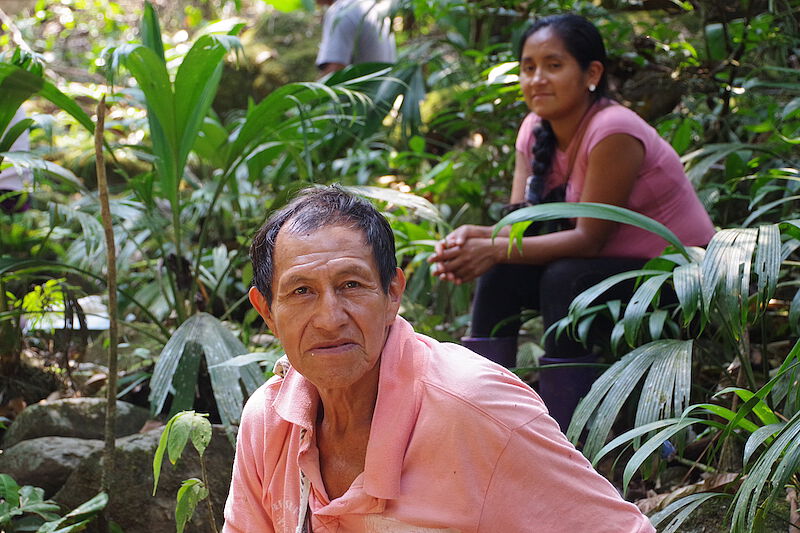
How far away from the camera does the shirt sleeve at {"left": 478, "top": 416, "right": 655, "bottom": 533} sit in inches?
51.9

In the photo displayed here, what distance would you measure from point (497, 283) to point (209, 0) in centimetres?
789

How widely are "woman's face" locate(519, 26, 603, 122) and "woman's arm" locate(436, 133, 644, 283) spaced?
259mm

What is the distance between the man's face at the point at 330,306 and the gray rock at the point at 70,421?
5.84 ft

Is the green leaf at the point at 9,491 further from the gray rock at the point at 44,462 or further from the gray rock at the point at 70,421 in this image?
the gray rock at the point at 70,421

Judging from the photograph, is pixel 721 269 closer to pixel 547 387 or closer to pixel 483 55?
pixel 547 387

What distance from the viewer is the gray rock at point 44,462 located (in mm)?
2773

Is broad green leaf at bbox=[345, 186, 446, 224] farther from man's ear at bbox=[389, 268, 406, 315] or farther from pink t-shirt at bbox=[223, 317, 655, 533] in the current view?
pink t-shirt at bbox=[223, 317, 655, 533]

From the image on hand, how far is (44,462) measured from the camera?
2777 millimetres

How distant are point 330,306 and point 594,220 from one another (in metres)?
1.42

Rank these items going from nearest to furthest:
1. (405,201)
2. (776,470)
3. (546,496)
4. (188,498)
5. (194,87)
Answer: (546,496) < (776,470) < (188,498) < (405,201) < (194,87)

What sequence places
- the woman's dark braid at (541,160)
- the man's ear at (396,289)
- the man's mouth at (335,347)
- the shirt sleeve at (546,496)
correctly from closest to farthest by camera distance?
the shirt sleeve at (546,496)
the man's mouth at (335,347)
the man's ear at (396,289)
the woman's dark braid at (541,160)

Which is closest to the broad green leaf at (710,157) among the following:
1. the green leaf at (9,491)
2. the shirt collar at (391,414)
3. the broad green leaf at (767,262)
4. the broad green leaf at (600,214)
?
the broad green leaf at (600,214)

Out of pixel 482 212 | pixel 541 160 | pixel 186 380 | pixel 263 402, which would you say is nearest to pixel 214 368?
pixel 186 380

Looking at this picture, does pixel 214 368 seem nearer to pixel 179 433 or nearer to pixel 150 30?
pixel 179 433
